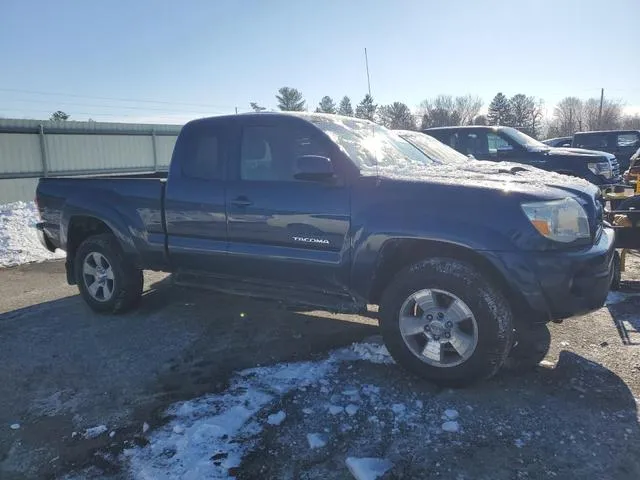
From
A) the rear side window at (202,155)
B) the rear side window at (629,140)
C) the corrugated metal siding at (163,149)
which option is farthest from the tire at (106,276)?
the rear side window at (629,140)

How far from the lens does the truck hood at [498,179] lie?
343 centimetres

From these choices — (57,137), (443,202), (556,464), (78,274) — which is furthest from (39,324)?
(57,137)

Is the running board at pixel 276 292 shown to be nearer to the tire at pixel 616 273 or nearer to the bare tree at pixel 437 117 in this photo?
the tire at pixel 616 273

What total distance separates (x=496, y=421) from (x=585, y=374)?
1.05 metres

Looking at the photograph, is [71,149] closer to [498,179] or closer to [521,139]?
[521,139]

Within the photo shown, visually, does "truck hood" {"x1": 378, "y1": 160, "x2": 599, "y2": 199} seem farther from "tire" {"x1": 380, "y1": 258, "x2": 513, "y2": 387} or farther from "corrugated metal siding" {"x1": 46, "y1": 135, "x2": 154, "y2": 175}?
"corrugated metal siding" {"x1": 46, "y1": 135, "x2": 154, "y2": 175}


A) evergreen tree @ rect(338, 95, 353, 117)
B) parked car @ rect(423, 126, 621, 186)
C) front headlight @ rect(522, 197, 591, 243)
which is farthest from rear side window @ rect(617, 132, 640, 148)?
evergreen tree @ rect(338, 95, 353, 117)

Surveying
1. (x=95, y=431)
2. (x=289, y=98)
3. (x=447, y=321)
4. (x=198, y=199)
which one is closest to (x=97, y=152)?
(x=198, y=199)

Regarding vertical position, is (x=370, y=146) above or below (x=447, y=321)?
above

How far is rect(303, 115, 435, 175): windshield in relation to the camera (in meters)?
4.09

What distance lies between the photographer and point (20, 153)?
47.5 ft

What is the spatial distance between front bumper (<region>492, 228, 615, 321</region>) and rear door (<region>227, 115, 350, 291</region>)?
1199mm

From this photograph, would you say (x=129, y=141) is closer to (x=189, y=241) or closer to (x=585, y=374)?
(x=189, y=241)

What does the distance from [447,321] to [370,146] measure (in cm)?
166
